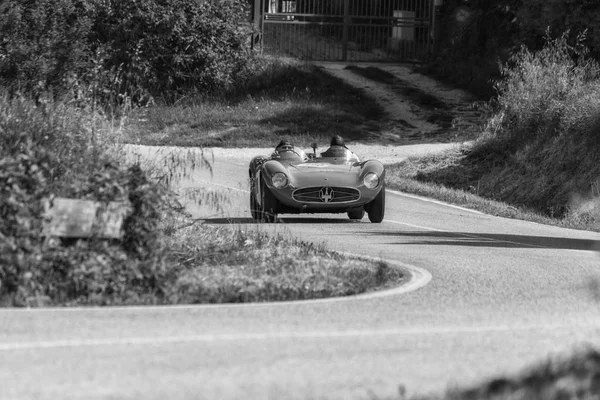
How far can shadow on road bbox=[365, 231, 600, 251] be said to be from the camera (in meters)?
15.7

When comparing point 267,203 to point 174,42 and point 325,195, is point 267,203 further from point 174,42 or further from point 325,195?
point 174,42

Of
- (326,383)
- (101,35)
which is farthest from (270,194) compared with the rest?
(101,35)

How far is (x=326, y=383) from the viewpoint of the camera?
6801 millimetres

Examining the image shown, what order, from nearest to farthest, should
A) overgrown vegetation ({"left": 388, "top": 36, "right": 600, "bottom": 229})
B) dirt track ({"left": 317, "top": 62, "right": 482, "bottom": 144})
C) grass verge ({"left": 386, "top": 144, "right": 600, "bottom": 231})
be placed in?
grass verge ({"left": 386, "top": 144, "right": 600, "bottom": 231}), overgrown vegetation ({"left": 388, "top": 36, "right": 600, "bottom": 229}), dirt track ({"left": 317, "top": 62, "right": 482, "bottom": 144})

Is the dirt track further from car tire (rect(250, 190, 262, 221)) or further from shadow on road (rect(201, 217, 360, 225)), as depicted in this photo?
car tire (rect(250, 190, 262, 221))

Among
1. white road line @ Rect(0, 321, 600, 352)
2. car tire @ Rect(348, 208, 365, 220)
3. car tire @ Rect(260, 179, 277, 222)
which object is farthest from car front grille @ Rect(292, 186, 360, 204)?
white road line @ Rect(0, 321, 600, 352)

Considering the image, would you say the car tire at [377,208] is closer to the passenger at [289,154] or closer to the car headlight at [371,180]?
the car headlight at [371,180]

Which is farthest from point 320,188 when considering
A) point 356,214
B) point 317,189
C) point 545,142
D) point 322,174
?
point 545,142

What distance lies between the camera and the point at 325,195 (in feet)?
61.1

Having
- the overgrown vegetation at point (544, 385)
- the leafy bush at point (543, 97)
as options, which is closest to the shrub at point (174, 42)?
the leafy bush at point (543, 97)

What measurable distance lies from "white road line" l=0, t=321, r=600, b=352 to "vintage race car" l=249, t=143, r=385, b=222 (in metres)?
9.69

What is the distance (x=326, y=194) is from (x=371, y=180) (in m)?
0.65

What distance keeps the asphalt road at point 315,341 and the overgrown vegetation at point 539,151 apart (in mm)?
13137

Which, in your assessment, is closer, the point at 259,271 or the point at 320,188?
the point at 259,271
